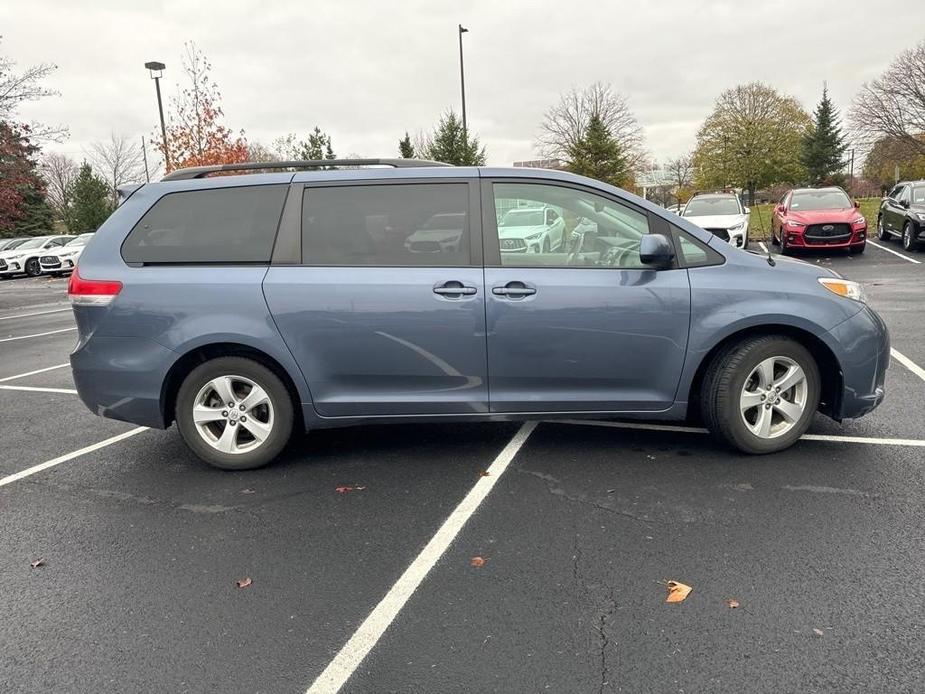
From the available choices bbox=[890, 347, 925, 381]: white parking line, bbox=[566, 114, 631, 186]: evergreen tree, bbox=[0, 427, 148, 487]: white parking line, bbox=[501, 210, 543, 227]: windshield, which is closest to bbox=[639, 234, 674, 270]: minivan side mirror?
bbox=[501, 210, 543, 227]: windshield

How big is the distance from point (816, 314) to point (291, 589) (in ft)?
10.7

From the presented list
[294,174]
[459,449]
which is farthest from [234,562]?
[294,174]

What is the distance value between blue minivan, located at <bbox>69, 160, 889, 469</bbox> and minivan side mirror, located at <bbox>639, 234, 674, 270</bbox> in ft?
0.09

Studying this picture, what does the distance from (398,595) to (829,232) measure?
16.3 metres

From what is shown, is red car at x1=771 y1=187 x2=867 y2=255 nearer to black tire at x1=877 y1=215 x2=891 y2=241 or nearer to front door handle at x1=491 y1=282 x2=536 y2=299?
black tire at x1=877 y1=215 x2=891 y2=241

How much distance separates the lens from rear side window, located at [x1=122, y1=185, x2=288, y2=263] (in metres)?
4.34

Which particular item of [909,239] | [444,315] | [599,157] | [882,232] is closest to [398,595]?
[444,315]

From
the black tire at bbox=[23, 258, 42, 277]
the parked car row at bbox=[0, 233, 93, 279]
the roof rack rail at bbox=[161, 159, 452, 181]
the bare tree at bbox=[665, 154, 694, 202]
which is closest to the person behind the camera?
the roof rack rail at bbox=[161, 159, 452, 181]

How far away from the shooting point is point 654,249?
3.99 meters

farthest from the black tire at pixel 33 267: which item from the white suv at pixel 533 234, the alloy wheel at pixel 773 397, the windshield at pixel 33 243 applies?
the alloy wheel at pixel 773 397

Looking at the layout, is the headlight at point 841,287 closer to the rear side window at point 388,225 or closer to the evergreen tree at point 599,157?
the rear side window at point 388,225

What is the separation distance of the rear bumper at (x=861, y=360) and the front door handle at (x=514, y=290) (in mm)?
1791

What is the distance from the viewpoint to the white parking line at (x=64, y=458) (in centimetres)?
459

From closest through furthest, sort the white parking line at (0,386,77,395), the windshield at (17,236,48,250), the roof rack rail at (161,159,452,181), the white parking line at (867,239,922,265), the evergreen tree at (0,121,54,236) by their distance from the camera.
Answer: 1. the roof rack rail at (161,159,452,181)
2. the white parking line at (0,386,77,395)
3. the white parking line at (867,239,922,265)
4. the evergreen tree at (0,121,54,236)
5. the windshield at (17,236,48,250)
